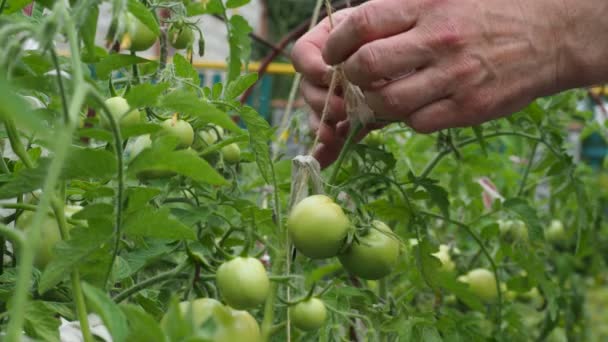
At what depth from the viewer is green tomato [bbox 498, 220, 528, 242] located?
4.54 feet

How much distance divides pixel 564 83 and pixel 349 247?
430 mm

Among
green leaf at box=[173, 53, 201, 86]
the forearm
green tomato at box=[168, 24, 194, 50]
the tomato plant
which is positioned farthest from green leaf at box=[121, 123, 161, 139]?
the forearm

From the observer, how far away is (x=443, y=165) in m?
1.64

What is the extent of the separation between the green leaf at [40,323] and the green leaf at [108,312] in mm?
171

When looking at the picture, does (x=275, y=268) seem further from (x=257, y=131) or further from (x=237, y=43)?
(x=237, y=43)

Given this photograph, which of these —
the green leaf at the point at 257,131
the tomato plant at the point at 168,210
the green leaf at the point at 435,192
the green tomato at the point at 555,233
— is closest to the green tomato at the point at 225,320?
the tomato plant at the point at 168,210

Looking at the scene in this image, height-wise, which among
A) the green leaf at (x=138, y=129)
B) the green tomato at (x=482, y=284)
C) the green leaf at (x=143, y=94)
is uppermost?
the green leaf at (x=143, y=94)

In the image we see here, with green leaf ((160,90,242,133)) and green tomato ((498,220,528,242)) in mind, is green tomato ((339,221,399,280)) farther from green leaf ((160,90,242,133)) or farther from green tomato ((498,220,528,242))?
green tomato ((498,220,528,242))

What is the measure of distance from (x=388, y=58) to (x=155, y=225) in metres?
0.39

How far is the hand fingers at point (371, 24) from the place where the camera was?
93cm

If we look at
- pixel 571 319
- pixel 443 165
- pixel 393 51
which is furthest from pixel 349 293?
pixel 571 319

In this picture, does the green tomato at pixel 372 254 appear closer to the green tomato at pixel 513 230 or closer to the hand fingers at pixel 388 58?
the hand fingers at pixel 388 58

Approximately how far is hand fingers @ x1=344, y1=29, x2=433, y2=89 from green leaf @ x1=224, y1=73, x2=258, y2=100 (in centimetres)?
13

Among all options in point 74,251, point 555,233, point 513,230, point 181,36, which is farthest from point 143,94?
point 555,233
